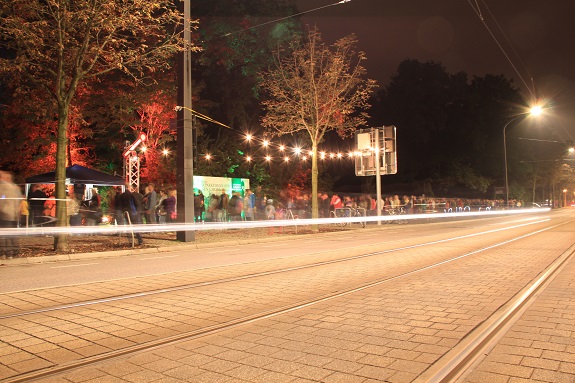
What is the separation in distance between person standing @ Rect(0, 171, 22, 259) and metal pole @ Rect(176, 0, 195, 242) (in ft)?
18.2

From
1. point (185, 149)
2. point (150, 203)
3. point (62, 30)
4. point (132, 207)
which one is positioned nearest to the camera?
point (62, 30)

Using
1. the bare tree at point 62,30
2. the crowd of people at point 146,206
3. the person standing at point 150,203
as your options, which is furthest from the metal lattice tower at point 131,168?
the bare tree at point 62,30

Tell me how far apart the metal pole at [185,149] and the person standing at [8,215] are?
5.54 meters

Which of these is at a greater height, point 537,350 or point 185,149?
point 185,149

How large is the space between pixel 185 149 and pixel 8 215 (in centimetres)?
647

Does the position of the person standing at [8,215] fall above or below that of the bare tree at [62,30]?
below

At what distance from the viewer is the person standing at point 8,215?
12.1 m

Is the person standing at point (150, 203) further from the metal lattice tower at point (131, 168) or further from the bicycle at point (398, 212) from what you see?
the bicycle at point (398, 212)

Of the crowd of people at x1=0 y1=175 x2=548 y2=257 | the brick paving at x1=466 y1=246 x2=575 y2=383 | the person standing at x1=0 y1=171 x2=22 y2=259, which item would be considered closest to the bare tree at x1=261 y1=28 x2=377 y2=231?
the crowd of people at x1=0 y1=175 x2=548 y2=257

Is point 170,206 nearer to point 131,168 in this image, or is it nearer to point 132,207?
point 132,207

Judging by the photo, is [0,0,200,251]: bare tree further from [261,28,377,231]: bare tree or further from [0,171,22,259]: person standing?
[261,28,377,231]: bare tree

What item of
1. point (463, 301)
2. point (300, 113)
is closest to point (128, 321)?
point (463, 301)

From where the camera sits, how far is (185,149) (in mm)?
17312

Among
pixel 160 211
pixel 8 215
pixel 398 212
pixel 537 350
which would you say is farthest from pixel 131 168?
pixel 537 350
